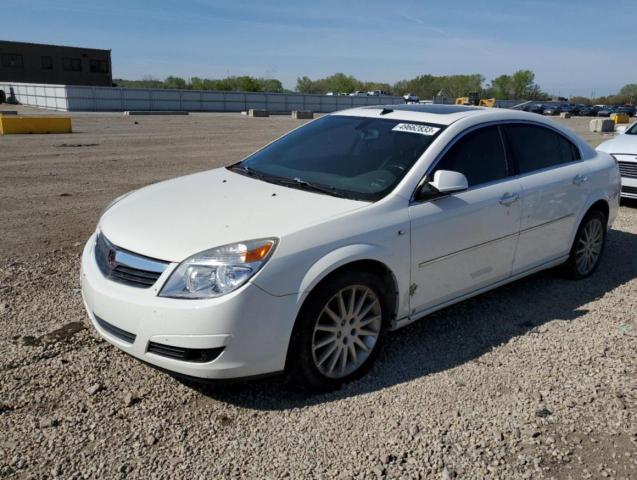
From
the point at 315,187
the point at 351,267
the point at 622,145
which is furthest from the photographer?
the point at 622,145

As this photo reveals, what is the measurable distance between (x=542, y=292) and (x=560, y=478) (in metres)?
2.73

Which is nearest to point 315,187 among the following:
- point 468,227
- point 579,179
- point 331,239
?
point 331,239

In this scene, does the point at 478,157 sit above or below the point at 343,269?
above

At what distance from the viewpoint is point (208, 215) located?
351 cm

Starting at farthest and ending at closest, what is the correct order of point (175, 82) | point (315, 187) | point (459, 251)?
point (175, 82)
point (459, 251)
point (315, 187)

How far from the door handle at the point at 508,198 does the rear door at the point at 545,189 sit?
0.36 ft

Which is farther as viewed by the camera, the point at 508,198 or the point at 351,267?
the point at 508,198

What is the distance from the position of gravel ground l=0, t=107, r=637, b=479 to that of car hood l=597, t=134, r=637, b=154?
5010 millimetres

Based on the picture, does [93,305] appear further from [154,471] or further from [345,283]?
[345,283]

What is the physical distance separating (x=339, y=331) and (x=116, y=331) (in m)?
1.30

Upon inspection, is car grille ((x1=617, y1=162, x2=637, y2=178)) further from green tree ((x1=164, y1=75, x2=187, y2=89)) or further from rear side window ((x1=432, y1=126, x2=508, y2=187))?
green tree ((x1=164, y1=75, x2=187, y2=89))

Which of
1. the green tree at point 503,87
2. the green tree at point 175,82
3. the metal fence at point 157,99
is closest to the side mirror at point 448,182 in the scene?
the metal fence at point 157,99

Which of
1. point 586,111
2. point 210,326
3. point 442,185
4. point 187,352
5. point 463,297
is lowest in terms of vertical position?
point 586,111

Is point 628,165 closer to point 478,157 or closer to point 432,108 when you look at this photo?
point 432,108
